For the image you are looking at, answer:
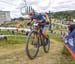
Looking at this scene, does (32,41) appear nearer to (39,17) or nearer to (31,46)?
(31,46)

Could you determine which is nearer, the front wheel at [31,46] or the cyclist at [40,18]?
the front wheel at [31,46]

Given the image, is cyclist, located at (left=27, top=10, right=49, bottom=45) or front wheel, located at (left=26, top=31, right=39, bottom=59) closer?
front wheel, located at (left=26, top=31, right=39, bottom=59)

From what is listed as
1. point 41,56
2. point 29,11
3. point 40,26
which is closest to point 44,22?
point 40,26

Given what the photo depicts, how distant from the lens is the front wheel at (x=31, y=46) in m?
9.12

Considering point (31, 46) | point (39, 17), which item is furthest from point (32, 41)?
point (39, 17)

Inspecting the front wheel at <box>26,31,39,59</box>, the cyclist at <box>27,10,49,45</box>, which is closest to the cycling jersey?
the cyclist at <box>27,10,49,45</box>

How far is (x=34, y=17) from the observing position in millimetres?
9328

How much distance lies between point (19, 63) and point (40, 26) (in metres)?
1.65

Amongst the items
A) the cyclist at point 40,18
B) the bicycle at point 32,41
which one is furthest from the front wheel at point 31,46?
the cyclist at point 40,18

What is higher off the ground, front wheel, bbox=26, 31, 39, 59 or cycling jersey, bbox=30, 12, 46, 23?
cycling jersey, bbox=30, 12, 46, 23

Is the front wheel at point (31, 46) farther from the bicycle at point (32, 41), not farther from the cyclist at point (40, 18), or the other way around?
the cyclist at point (40, 18)

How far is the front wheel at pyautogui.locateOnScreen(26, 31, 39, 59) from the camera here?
359 inches

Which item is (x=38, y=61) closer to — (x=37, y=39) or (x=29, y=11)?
(x=37, y=39)

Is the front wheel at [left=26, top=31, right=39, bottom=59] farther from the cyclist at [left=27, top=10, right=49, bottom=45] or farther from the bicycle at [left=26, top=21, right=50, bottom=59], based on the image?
the cyclist at [left=27, top=10, right=49, bottom=45]
